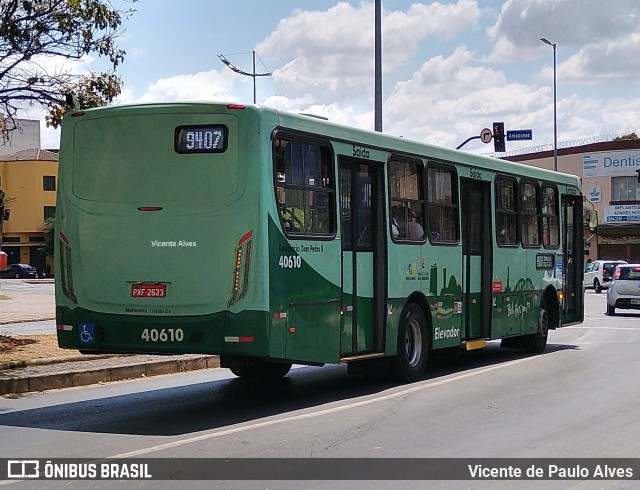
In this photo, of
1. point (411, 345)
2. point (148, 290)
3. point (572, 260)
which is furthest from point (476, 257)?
point (148, 290)

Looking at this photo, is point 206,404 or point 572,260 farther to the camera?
point 572,260

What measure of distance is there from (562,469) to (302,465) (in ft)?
6.87

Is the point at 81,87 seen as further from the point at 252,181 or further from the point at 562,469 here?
the point at 562,469

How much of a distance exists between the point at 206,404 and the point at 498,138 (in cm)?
2690

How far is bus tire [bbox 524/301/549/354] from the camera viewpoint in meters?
19.0

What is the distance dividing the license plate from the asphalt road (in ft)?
4.26

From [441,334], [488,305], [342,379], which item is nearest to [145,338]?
[342,379]

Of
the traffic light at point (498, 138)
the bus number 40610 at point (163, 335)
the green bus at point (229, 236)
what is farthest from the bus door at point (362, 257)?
the traffic light at point (498, 138)

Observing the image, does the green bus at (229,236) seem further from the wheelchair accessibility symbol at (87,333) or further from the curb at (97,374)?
the curb at (97,374)

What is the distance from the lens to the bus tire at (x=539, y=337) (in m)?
19.0

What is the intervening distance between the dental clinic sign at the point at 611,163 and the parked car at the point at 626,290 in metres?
36.7

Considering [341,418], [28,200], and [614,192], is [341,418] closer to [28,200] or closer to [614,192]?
[614,192]

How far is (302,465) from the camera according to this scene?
8.27 meters

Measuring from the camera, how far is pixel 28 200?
84500 millimetres
